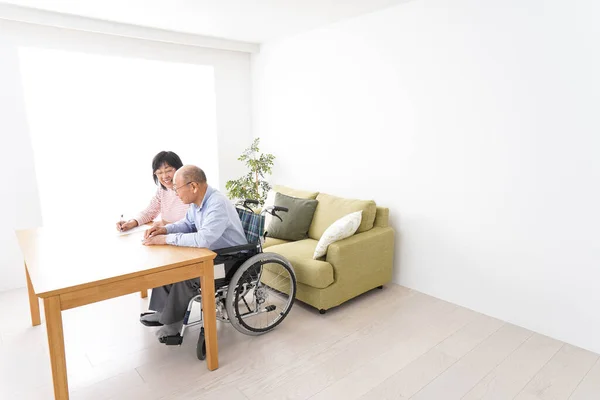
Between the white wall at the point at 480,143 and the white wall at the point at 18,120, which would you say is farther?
the white wall at the point at 18,120

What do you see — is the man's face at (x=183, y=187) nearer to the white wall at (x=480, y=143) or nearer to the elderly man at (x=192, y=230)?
the elderly man at (x=192, y=230)

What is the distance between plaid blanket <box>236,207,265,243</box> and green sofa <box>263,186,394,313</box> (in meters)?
0.50

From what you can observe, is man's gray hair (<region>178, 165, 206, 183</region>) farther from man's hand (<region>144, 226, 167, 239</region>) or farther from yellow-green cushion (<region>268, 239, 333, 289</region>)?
yellow-green cushion (<region>268, 239, 333, 289</region>)

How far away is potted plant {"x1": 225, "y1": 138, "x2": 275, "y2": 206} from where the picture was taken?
14.6ft

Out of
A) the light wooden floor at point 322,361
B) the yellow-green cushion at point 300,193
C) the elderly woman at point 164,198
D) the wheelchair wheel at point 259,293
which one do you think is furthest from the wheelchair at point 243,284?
the yellow-green cushion at point 300,193

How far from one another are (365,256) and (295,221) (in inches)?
29.0

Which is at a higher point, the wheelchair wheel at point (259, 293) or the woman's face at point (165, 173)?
the woman's face at point (165, 173)

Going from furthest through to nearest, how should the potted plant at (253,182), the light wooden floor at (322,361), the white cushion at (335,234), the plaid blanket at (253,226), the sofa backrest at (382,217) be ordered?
the potted plant at (253,182) → the sofa backrest at (382,217) → the white cushion at (335,234) → the plaid blanket at (253,226) → the light wooden floor at (322,361)

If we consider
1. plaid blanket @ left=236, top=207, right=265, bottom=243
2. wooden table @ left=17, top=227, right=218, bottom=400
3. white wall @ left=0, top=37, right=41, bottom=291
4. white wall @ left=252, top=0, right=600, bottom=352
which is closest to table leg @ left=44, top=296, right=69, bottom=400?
wooden table @ left=17, top=227, right=218, bottom=400

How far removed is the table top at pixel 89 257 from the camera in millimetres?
1834

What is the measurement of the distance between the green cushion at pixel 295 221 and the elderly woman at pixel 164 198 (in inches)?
37.5

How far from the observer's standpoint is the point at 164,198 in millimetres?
2934

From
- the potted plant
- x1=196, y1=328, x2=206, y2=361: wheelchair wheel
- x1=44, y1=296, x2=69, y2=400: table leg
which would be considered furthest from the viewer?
the potted plant

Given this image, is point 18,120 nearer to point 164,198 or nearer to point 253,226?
point 164,198
